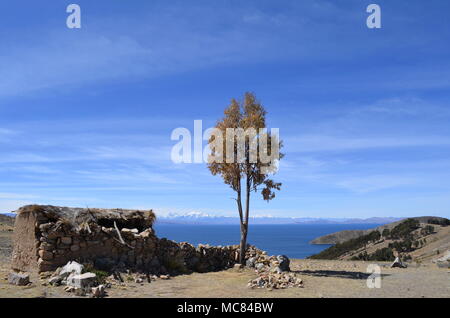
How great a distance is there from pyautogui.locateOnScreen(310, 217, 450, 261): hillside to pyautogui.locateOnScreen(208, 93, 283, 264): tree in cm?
1572

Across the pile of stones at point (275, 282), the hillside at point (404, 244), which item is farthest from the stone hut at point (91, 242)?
the hillside at point (404, 244)

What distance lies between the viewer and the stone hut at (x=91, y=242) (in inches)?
593

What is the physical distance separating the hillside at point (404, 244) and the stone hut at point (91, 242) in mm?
20124

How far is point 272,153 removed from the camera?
20062 mm

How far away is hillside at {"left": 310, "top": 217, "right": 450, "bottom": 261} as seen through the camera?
103ft

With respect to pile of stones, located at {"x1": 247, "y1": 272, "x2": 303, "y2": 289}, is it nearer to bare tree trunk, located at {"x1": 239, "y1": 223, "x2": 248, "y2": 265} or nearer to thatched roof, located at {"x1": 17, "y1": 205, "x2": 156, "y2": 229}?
bare tree trunk, located at {"x1": 239, "y1": 223, "x2": 248, "y2": 265}

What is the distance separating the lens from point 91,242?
15.7 meters
